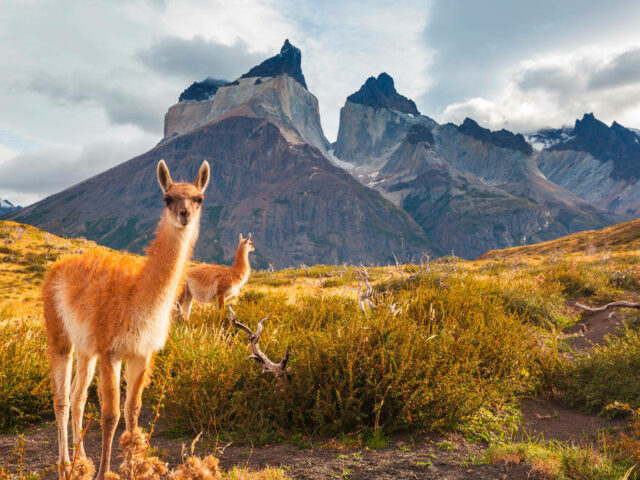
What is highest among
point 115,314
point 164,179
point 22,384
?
point 164,179

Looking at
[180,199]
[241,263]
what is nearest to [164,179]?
[180,199]

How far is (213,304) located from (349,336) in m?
6.58

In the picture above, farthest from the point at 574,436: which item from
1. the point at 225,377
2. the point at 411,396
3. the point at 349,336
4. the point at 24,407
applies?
the point at 24,407

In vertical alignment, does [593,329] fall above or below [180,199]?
below

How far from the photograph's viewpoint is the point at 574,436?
15.1ft

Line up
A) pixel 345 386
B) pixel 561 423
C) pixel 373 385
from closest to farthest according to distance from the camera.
→ pixel 373 385 < pixel 345 386 < pixel 561 423

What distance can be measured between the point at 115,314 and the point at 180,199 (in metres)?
1.33

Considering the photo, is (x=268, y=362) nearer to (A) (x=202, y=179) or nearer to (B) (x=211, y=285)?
(A) (x=202, y=179)

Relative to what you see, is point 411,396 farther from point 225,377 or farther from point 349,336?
point 225,377

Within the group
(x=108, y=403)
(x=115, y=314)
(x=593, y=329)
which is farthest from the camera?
(x=593, y=329)

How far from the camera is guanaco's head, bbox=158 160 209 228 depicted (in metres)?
3.77

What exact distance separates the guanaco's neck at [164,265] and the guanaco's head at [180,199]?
115 mm

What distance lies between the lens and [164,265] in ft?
12.4

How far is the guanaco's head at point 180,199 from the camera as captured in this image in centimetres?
377
